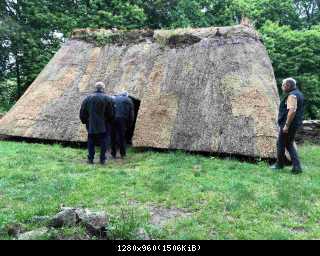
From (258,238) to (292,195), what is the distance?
7.44 ft

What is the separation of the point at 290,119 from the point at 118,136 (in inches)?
167

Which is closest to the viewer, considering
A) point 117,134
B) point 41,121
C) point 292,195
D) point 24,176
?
point 292,195

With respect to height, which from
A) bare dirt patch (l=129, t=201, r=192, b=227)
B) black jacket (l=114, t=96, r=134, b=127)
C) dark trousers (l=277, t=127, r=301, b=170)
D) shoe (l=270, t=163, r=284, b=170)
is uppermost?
black jacket (l=114, t=96, r=134, b=127)

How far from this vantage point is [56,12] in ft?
71.5

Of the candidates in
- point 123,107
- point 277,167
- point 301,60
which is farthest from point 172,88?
point 301,60

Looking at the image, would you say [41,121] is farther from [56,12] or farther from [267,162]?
[56,12]

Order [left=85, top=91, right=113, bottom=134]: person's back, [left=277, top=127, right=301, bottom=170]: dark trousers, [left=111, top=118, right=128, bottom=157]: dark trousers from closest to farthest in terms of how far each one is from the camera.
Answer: [left=277, top=127, right=301, bottom=170]: dark trousers < [left=85, top=91, right=113, bottom=134]: person's back < [left=111, top=118, right=128, bottom=157]: dark trousers

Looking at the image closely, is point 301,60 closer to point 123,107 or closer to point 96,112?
point 123,107

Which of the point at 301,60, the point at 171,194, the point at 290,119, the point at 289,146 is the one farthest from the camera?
the point at 301,60

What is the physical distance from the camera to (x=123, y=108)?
39.9 ft

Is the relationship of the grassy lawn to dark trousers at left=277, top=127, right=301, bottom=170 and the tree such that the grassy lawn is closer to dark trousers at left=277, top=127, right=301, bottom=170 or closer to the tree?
dark trousers at left=277, top=127, right=301, bottom=170

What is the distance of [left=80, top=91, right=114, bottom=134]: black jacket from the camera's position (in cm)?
1086

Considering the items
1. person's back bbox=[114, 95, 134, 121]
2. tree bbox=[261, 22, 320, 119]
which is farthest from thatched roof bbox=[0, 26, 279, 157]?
tree bbox=[261, 22, 320, 119]
